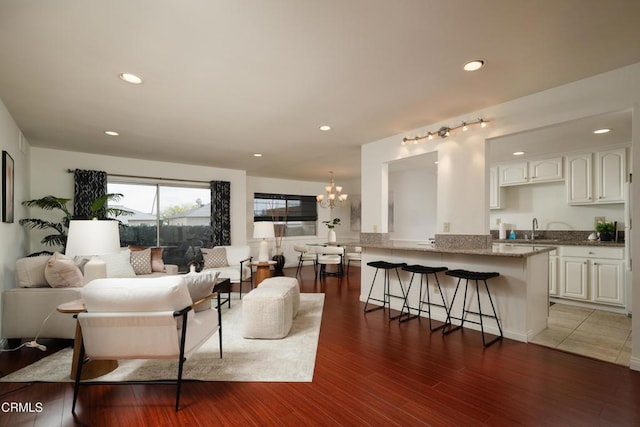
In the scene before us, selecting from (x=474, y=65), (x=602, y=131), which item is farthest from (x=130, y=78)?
(x=602, y=131)

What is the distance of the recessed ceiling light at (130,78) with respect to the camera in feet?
8.59

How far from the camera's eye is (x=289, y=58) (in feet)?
7.73

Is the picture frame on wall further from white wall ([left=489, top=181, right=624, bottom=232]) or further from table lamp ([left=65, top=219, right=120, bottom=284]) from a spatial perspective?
white wall ([left=489, top=181, right=624, bottom=232])

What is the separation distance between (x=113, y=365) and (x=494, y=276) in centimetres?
373

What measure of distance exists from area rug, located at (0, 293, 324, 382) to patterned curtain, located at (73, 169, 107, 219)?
2.97 meters

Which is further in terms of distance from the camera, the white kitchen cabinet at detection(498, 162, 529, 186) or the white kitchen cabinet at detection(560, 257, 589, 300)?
the white kitchen cabinet at detection(498, 162, 529, 186)

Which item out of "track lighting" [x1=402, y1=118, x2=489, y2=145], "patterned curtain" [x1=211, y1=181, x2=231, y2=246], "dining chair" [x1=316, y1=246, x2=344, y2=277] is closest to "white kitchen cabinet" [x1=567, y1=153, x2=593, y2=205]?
"track lighting" [x1=402, y1=118, x2=489, y2=145]

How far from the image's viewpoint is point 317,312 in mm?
4238

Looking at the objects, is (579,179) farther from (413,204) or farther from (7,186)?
(7,186)

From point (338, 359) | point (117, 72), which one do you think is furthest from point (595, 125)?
point (117, 72)

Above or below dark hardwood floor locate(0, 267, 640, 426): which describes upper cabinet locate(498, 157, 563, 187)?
above

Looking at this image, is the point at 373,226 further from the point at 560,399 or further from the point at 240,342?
the point at 560,399

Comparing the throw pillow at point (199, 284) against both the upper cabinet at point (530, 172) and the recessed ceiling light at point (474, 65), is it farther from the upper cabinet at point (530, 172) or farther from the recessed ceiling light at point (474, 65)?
the upper cabinet at point (530, 172)

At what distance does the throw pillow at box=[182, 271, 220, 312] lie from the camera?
7.92ft
